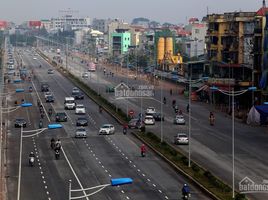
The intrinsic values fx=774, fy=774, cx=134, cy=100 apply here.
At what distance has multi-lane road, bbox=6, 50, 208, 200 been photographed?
130 feet

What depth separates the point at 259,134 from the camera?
65312 mm

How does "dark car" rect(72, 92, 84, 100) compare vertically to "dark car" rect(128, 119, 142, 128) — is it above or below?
below

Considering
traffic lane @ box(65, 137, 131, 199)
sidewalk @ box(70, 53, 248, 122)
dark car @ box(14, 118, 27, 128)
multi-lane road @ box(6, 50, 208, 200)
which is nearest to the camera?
traffic lane @ box(65, 137, 131, 199)

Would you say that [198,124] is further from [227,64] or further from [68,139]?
[227,64]

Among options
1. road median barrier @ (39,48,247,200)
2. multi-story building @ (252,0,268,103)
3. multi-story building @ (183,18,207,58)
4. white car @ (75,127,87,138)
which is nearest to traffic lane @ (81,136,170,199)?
white car @ (75,127,87,138)

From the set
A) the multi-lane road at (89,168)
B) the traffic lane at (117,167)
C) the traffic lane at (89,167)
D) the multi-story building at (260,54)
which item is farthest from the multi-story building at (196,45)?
the traffic lane at (89,167)

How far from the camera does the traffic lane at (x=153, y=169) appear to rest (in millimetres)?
→ 40562

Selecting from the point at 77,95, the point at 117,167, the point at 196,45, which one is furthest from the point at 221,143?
the point at 196,45

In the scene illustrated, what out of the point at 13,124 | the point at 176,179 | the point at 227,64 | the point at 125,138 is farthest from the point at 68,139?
the point at 227,64

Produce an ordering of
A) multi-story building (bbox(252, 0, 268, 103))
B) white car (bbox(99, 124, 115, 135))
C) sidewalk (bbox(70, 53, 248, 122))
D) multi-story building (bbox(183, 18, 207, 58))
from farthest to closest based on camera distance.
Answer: multi-story building (bbox(183, 18, 207, 58)) → multi-story building (bbox(252, 0, 268, 103)) → sidewalk (bbox(70, 53, 248, 122)) → white car (bbox(99, 124, 115, 135))

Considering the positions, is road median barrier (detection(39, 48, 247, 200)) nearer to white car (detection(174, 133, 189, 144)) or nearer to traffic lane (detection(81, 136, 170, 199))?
white car (detection(174, 133, 189, 144))

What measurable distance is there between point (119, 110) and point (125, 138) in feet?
63.6

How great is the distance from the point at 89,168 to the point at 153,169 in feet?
12.7

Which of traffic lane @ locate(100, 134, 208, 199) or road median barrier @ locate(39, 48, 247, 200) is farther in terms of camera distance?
traffic lane @ locate(100, 134, 208, 199)
